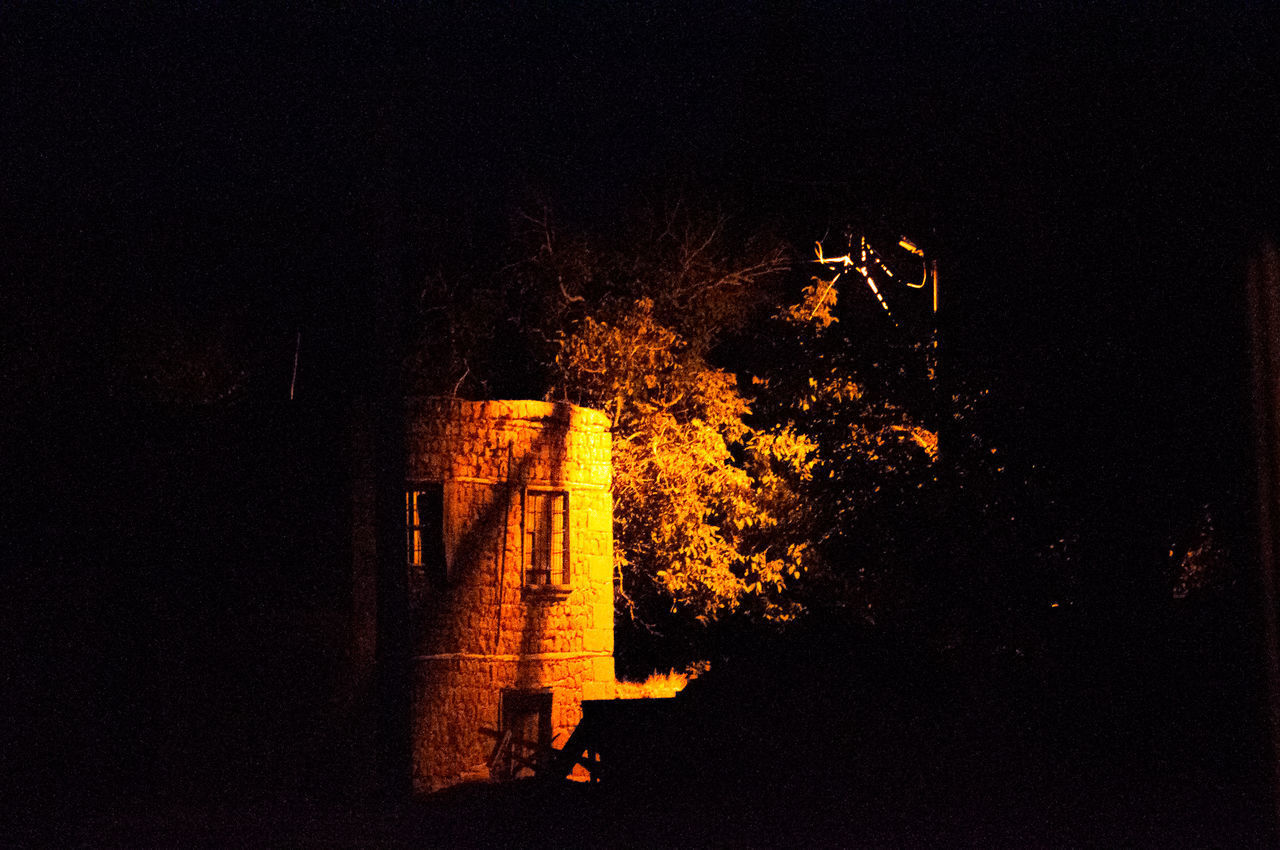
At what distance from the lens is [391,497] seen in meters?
12.7

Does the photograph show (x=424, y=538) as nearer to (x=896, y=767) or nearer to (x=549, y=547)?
(x=549, y=547)

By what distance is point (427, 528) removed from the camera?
763 inches

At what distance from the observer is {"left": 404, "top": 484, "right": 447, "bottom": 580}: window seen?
63.1ft

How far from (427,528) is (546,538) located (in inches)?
70.3

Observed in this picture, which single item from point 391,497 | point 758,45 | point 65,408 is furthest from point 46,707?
point 758,45

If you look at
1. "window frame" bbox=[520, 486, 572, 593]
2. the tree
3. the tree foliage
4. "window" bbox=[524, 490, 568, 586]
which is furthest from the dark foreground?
the tree

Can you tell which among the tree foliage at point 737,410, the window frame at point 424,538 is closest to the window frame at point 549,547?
the window frame at point 424,538

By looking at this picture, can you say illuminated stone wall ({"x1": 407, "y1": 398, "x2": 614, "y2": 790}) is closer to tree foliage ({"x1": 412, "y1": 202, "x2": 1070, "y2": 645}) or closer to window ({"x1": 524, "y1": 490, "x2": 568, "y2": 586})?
window ({"x1": 524, "y1": 490, "x2": 568, "y2": 586})

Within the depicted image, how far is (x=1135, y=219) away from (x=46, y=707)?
→ 45.2 ft

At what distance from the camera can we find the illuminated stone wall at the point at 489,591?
19.1 metres

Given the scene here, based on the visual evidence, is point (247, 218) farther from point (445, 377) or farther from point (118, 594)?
point (118, 594)

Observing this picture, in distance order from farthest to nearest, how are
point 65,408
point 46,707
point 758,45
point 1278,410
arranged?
point 758,45 < point 65,408 < point 46,707 < point 1278,410

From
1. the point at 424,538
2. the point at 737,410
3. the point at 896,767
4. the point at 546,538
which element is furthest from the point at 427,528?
the point at 737,410

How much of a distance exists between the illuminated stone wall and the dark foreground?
2922 mm
